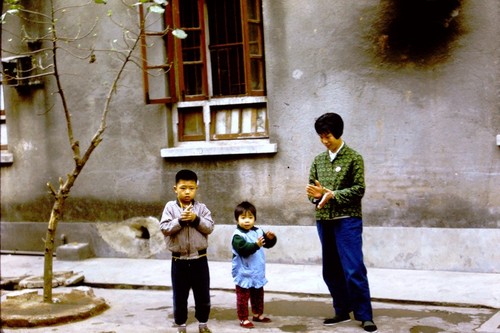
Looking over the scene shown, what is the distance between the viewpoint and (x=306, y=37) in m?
8.83

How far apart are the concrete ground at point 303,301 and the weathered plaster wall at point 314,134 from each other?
83cm

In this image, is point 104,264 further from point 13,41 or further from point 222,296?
point 13,41

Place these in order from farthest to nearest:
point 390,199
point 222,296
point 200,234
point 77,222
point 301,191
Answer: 1. point 77,222
2. point 301,191
3. point 390,199
4. point 222,296
5. point 200,234

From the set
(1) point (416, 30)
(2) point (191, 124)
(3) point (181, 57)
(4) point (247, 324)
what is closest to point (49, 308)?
(4) point (247, 324)

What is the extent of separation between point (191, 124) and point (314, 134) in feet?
6.49

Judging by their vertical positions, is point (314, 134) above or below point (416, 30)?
below

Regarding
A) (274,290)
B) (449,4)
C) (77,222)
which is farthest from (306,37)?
(77,222)

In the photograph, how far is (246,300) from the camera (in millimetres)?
6227

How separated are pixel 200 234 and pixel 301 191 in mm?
3317

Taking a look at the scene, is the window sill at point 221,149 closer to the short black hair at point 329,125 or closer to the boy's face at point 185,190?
the short black hair at point 329,125

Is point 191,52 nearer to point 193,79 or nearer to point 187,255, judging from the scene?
point 193,79

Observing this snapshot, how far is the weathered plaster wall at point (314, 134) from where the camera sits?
7973 millimetres

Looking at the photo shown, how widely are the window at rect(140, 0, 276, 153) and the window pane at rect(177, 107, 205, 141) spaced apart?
1cm

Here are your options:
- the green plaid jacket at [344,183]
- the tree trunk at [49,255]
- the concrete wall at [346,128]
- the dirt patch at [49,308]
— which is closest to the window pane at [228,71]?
the concrete wall at [346,128]
